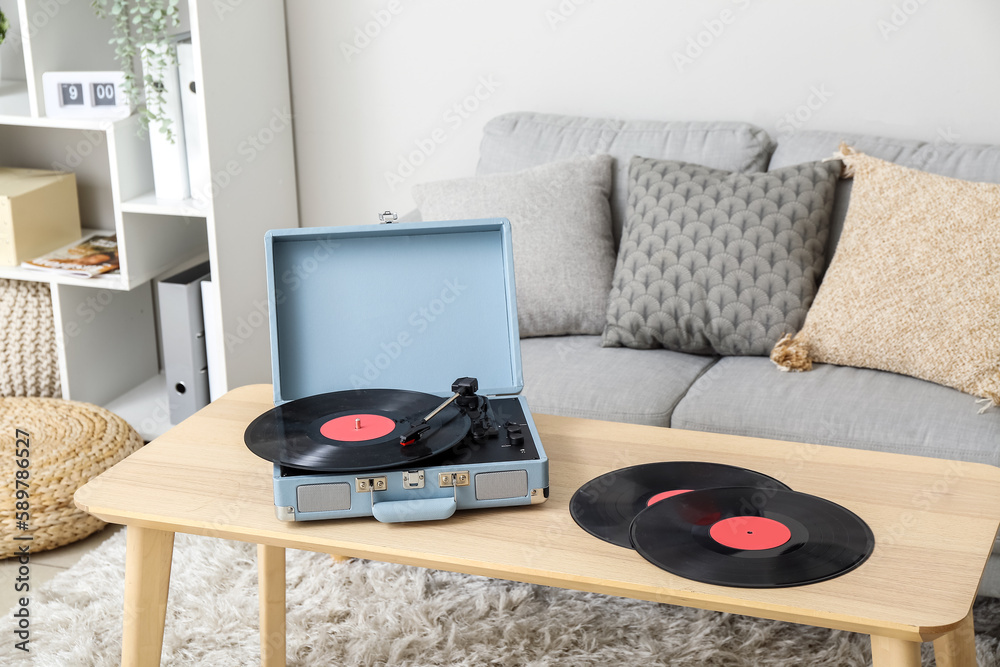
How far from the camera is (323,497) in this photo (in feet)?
3.71

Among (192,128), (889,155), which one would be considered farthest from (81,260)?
(889,155)

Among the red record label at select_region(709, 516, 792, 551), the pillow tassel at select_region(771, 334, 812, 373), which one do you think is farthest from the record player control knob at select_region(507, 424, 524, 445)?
the pillow tassel at select_region(771, 334, 812, 373)

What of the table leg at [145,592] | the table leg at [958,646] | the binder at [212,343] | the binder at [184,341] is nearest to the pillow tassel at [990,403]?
the table leg at [958,646]

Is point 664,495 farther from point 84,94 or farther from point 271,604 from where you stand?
point 84,94

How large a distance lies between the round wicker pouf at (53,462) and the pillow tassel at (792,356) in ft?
5.11

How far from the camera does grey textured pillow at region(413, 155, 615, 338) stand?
223cm

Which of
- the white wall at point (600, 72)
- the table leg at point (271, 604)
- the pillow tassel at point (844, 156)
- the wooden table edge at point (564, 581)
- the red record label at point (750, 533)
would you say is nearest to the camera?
the wooden table edge at point (564, 581)

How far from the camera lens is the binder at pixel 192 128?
241cm

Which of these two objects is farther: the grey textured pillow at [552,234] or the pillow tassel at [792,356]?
the grey textured pillow at [552,234]

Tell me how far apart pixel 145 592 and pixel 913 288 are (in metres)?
1.54

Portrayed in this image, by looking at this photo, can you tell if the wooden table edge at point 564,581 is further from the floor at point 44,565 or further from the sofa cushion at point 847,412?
the floor at point 44,565

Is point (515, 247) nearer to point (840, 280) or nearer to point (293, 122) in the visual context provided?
point (840, 280)

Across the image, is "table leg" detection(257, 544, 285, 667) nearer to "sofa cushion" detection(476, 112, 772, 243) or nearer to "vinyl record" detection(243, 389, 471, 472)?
"vinyl record" detection(243, 389, 471, 472)

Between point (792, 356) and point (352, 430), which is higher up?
point (352, 430)
